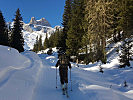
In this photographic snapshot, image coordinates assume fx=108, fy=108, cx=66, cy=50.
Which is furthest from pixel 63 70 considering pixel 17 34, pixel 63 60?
pixel 17 34

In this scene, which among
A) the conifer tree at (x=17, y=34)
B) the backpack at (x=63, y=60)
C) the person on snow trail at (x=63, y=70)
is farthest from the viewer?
the conifer tree at (x=17, y=34)

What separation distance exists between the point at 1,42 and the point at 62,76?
2595cm

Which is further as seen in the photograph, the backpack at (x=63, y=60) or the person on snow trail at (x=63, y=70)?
the backpack at (x=63, y=60)

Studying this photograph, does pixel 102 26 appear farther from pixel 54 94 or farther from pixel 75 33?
pixel 75 33

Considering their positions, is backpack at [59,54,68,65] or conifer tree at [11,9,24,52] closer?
backpack at [59,54,68,65]

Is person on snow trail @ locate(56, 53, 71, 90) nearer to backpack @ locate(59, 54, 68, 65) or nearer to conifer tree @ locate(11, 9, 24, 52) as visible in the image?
backpack @ locate(59, 54, 68, 65)

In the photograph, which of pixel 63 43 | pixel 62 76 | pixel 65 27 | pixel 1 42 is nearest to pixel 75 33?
pixel 63 43

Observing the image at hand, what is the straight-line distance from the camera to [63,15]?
2762 centimetres

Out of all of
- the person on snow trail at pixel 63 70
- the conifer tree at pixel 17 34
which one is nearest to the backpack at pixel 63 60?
the person on snow trail at pixel 63 70

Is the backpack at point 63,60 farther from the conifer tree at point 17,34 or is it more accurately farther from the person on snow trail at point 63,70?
the conifer tree at point 17,34

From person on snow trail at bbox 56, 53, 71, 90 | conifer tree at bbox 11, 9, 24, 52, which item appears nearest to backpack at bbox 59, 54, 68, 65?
person on snow trail at bbox 56, 53, 71, 90

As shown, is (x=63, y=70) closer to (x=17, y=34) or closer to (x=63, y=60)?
(x=63, y=60)

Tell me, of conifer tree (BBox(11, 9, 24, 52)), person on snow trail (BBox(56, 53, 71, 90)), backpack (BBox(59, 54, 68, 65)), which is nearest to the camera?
person on snow trail (BBox(56, 53, 71, 90))

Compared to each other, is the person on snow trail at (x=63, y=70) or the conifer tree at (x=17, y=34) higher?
the conifer tree at (x=17, y=34)
